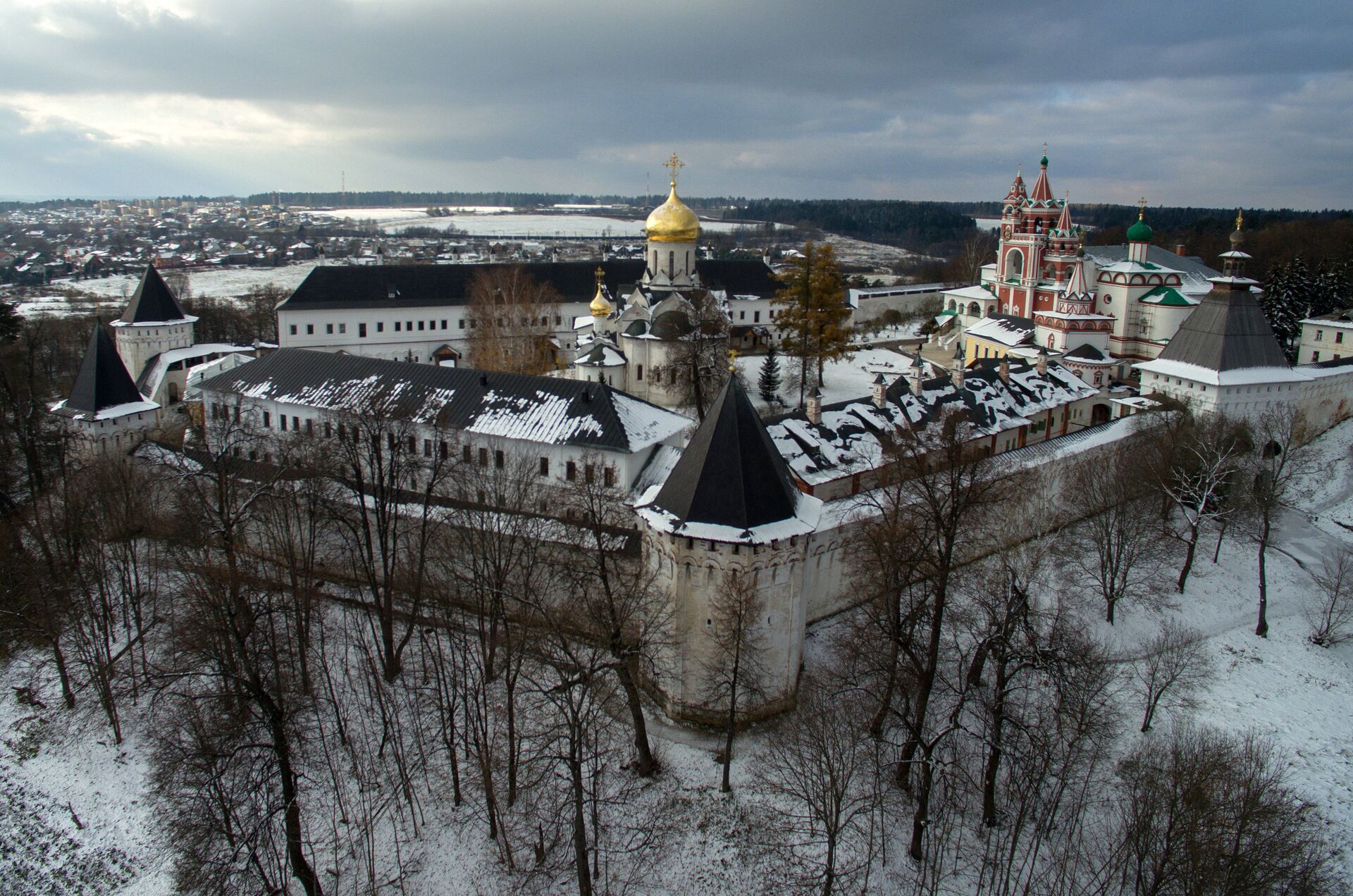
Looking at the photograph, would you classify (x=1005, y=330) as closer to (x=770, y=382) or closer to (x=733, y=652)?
(x=770, y=382)

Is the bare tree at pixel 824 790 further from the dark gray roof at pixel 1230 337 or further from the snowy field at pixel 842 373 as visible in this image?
the snowy field at pixel 842 373

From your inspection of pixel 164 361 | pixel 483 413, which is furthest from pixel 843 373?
pixel 164 361

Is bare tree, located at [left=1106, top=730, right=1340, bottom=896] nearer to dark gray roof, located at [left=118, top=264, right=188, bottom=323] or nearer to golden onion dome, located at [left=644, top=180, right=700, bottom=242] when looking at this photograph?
golden onion dome, located at [left=644, top=180, right=700, bottom=242]

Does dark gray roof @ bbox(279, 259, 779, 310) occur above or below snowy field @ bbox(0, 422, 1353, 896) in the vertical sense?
above

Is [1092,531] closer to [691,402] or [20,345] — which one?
[691,402]

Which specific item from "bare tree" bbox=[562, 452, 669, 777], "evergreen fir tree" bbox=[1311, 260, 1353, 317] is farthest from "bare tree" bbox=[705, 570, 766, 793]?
"evergreen fir tree" bbox=[1311, 260, 1353, 317]

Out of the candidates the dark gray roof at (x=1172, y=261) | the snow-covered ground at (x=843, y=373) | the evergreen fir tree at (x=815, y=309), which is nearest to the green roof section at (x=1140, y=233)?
the dark gray roof at (x=1172, y=261)
